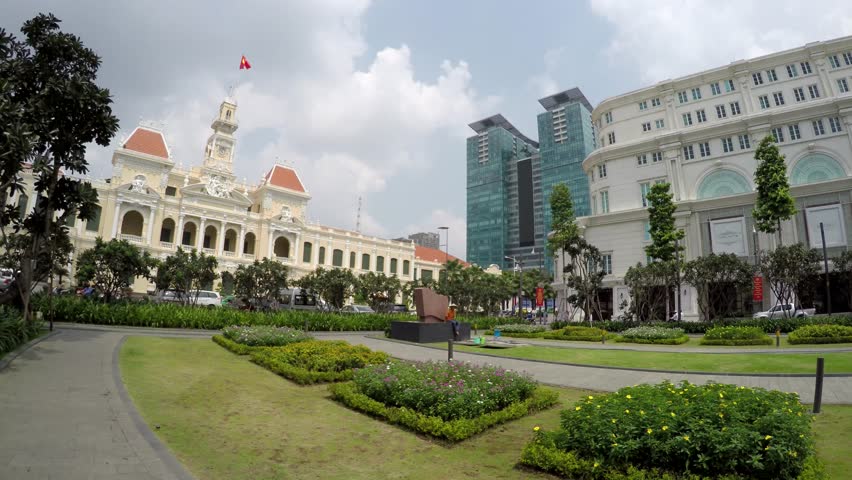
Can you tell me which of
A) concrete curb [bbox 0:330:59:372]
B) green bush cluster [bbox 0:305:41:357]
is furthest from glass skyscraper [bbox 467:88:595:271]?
green bush cluster [bbox 0:305:41:357]

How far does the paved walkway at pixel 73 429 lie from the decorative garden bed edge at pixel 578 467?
13.3ft

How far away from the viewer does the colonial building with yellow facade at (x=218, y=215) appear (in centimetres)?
4947

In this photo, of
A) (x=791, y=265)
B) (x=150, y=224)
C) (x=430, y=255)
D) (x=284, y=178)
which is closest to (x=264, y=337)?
(x=791, y=265)

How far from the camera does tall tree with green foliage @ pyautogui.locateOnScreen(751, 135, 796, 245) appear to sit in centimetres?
3381

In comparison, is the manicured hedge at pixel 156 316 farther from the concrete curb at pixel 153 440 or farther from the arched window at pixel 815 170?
the arched window at pixel 815 170

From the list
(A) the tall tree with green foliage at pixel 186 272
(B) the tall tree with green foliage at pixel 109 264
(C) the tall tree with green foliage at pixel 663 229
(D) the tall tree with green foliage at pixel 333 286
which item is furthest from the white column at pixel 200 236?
(C) the tall tree with green foliage at pixel 663 229

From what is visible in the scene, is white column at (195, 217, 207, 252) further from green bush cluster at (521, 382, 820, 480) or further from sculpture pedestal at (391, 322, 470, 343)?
green bush cluster at (521, 382, 820, 480)

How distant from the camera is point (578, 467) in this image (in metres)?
5.14

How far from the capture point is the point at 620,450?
498 cm

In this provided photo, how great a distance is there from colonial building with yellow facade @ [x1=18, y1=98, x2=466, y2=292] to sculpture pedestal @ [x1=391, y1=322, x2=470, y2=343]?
31.9 m

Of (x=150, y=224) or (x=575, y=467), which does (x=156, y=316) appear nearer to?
(x=575, y=467)

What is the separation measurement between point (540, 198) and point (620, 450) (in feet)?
396

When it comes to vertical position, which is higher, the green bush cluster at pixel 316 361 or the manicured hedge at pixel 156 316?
the manicured hedge at pixel 156 316

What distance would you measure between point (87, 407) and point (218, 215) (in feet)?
175
